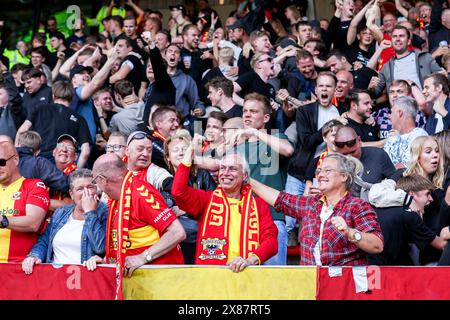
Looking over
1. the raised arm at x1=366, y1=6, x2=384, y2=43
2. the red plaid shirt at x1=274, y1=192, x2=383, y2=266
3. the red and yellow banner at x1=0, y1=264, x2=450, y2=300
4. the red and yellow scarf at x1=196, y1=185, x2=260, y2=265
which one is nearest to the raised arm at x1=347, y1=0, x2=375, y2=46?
the raised arm at x1=366, y1=6, x2=384, y2=43

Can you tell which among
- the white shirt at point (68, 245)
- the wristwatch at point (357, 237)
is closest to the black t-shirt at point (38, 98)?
the white shirt at point (68, 245)

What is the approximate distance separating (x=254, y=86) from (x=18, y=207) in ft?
15.6

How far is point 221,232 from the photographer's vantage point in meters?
8.32

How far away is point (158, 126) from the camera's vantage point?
424 inches

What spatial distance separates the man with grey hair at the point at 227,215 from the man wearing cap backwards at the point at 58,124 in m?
3.85

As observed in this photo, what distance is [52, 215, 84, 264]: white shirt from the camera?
28.7 ft

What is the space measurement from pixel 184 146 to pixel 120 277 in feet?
7.20

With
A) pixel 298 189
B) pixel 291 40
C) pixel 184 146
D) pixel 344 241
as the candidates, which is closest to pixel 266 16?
pixel 291 40

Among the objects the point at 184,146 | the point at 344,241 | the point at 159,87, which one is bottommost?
the point at 344,241

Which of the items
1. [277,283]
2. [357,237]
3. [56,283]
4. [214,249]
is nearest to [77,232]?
[56,283]

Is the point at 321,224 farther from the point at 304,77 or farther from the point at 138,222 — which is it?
the point at 304,77

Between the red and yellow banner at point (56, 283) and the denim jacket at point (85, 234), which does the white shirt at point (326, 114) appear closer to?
the denim jacket at point (85, 234)

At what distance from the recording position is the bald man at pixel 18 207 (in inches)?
345

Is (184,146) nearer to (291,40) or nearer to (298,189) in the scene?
(298,189)
